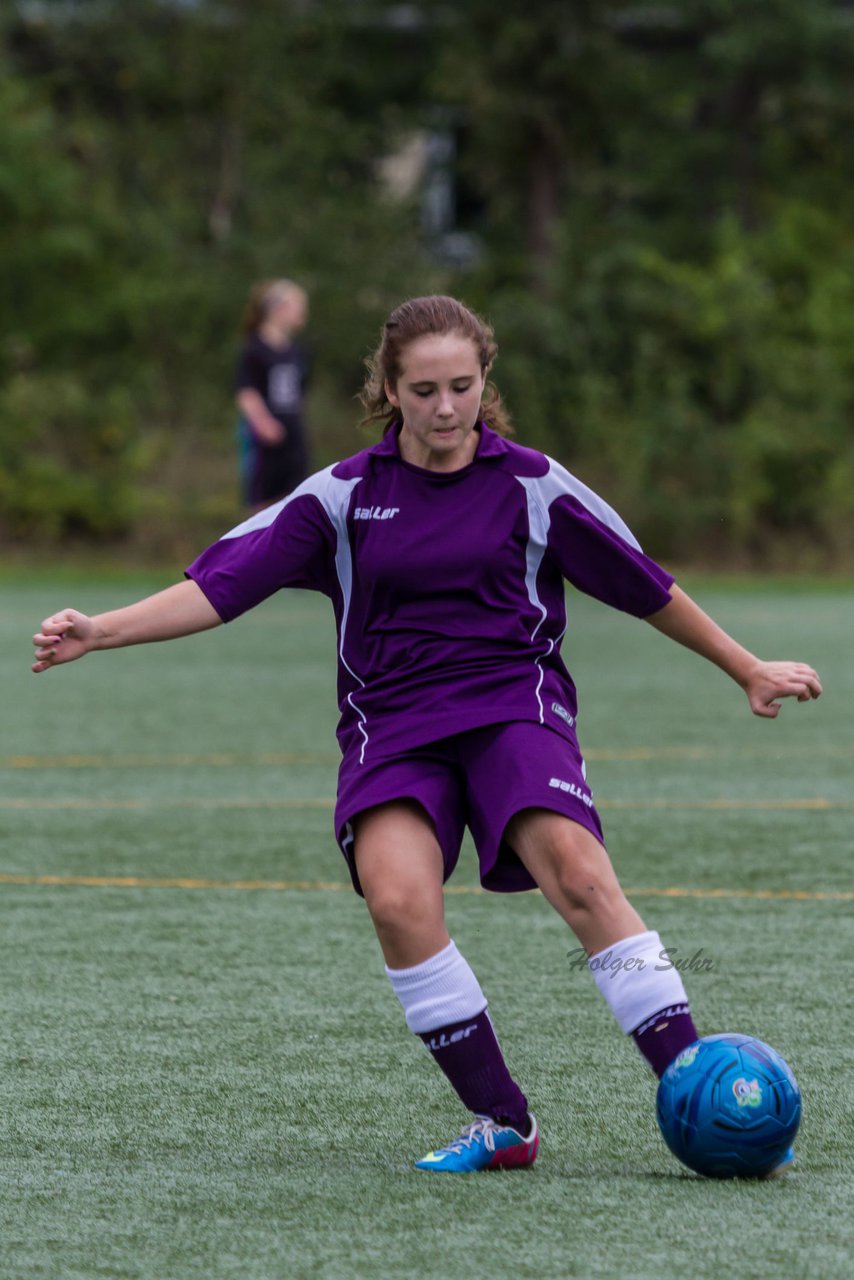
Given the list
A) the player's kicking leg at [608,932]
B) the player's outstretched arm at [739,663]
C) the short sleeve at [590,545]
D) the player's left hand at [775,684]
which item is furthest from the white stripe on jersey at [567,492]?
the player's kicking leg at [608,932]

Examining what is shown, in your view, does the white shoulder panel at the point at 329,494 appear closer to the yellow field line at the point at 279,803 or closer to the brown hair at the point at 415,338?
the brown hair at the point at 415,338

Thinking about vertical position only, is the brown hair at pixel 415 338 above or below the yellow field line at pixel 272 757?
above

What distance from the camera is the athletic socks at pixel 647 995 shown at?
3.40 meters

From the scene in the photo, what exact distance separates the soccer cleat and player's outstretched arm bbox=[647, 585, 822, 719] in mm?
825

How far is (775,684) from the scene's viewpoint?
11.9 ft

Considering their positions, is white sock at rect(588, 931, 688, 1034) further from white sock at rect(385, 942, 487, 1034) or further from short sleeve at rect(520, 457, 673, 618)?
short sleeve at rect(520, 457, 673, 618)

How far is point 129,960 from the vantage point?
5.11 metres

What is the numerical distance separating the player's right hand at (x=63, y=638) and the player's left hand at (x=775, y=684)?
3.68ft

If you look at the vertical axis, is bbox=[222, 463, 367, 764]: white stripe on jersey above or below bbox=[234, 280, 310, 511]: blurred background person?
below

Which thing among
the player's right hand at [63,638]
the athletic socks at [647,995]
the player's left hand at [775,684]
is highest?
the player's right hand at [63,638]

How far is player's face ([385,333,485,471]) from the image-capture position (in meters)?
3.53

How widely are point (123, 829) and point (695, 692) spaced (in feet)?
14.8

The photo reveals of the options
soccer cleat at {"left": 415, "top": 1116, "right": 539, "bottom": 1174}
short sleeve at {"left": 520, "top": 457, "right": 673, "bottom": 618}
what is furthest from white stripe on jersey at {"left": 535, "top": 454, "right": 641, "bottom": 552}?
soccer cleat at {"left": 415, "top": 1116, "right": 539, "bottom": 1174}

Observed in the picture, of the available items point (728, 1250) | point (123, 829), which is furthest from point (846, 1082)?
point (123, 829)
